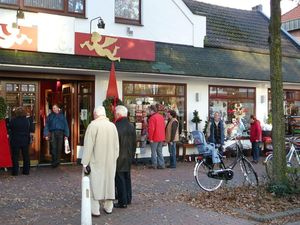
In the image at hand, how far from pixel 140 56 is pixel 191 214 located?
24.2 ft

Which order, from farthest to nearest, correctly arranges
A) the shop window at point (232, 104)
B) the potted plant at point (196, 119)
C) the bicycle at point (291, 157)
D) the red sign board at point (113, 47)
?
the shop window at point (232, 104) → the potted plant at point (196, 119) → the red sign board at point (113, 47) → the bicycle at point (291, 157)

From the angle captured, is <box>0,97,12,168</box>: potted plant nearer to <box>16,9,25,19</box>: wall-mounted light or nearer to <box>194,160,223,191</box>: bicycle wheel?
<box>16,9,25,19</box>: wall-mounted light

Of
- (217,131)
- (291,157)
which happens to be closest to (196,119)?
(217,131)

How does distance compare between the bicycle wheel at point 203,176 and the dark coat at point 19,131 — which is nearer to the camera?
the bicycle wheel at point 203,176

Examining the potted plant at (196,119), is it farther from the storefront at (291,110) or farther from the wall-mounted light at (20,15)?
the wall-mounted light at (20,15)

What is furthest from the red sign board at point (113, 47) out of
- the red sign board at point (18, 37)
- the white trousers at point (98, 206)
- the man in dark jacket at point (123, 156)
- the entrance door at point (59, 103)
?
the white trousers at point (98, 206)

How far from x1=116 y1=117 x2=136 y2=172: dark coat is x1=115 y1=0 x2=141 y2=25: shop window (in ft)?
22.6

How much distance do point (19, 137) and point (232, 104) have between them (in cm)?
852

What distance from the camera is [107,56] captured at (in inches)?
540

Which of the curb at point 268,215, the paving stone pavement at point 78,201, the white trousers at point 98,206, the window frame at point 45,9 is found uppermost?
the window frame at point 45,9

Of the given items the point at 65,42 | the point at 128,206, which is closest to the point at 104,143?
the point at 128,206

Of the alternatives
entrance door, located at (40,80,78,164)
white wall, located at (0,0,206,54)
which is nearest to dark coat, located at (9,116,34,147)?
white wall, located at (0,0,206,54)

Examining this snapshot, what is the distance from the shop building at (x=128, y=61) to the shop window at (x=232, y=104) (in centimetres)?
4

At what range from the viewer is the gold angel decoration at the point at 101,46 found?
13531 millimetres
